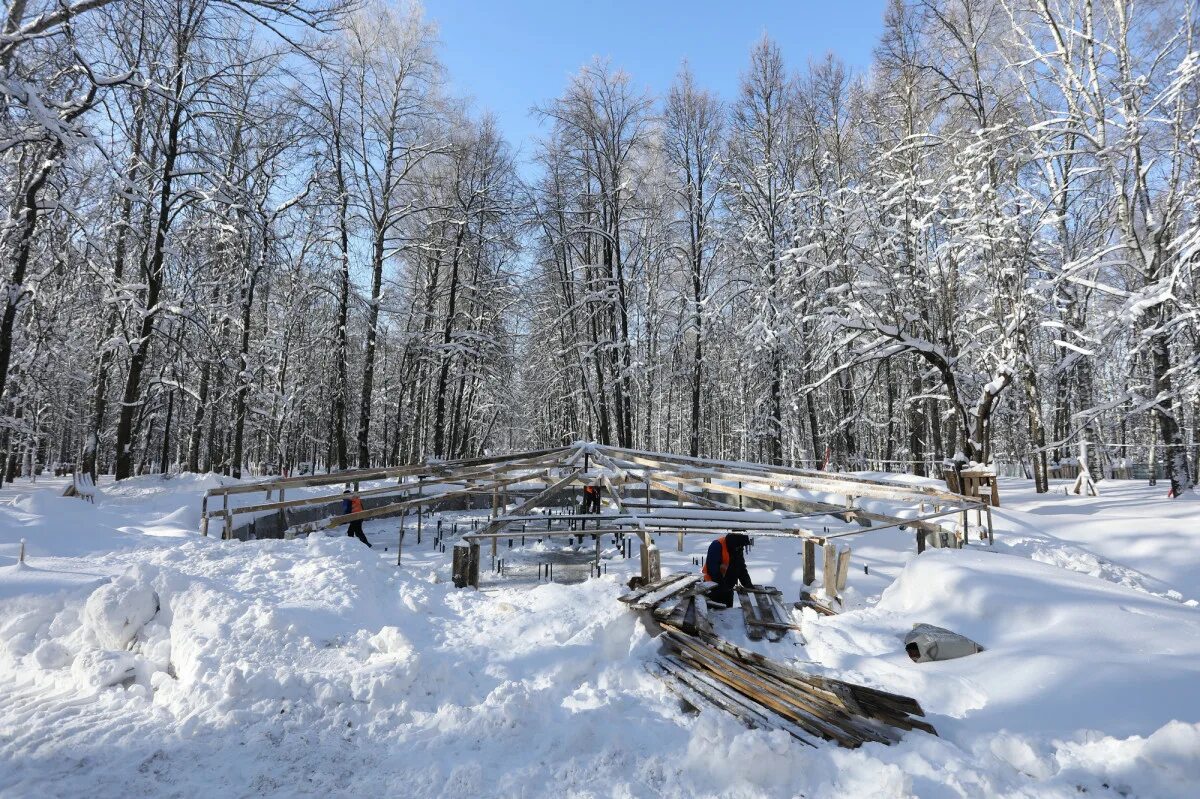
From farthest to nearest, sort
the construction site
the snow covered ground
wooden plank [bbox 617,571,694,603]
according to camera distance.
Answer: wooden plank [bbox 617,571,694,603], the construction site, the snow covered ground

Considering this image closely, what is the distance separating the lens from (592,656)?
594cm

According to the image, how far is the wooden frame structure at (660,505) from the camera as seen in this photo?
8.97m

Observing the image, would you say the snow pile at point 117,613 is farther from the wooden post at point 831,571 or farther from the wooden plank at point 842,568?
the wooden plank at point 842,568

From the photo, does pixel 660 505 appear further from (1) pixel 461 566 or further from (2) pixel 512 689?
(2) pixel 512 689

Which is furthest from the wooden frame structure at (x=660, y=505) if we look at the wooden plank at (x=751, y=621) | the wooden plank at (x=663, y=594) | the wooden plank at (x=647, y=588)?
the wooden plank at (x=751, y=621)

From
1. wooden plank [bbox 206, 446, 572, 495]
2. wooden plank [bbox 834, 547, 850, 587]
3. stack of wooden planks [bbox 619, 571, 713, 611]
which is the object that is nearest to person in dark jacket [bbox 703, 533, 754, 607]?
stack of wooden planks [bbox 619, 571, 713, 611]

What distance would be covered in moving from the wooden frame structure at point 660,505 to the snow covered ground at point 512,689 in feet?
4.11

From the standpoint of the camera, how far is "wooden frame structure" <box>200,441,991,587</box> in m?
8.97

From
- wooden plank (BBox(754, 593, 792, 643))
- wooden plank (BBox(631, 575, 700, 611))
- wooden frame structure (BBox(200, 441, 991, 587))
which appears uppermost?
wooden frame structure (BBox(200, 441, 991, 587))

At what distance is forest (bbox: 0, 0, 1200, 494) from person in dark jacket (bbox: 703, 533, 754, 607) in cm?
802

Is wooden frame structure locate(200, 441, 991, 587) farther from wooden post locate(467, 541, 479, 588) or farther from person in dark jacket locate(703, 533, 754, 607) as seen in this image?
person in dark jacket locate(703, 533, 754, 607)

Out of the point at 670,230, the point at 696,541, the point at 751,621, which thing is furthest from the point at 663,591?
the point at 670,230

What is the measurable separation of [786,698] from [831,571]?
367 centimetres

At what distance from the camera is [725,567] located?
7930 mm
